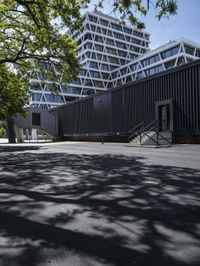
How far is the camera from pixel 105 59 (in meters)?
101

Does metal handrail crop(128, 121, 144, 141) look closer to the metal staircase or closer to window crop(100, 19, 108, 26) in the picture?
the metal staircase

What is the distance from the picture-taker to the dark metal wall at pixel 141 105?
2273 cm

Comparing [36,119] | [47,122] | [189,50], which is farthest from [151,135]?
[189,50]

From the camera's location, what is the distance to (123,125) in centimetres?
3083

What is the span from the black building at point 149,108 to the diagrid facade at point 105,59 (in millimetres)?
45813

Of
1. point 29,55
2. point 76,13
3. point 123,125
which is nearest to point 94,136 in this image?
point 123,125

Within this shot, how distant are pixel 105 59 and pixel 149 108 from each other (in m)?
77.6

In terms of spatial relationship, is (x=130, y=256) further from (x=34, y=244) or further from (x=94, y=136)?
(x=94, y=136)

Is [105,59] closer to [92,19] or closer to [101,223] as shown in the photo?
[92,19]

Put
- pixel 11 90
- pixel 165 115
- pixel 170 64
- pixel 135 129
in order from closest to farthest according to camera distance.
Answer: pixel 11 90 < pixel 165 115 < pixel 135 129 < pixel 170 64

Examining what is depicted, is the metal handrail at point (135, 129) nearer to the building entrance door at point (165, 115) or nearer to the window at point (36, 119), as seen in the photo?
the building entrance door at point (165, 115)

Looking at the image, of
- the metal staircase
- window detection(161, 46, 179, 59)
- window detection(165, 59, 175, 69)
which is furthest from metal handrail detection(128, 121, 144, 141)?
window detection(161, 46, 179, 59)

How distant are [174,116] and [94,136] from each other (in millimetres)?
14059

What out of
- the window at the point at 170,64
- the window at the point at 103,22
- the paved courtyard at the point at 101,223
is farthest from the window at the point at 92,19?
the paved courtyard at the point at 101,223
